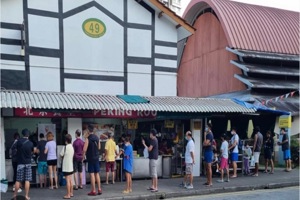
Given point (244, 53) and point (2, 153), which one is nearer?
point (2, 153)

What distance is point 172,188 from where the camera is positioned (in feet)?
33.1

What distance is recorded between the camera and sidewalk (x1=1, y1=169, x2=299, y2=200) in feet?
29.6

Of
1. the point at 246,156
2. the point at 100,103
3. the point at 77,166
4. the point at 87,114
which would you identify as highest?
the point at 100,103

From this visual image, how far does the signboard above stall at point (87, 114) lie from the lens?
32.8 feet

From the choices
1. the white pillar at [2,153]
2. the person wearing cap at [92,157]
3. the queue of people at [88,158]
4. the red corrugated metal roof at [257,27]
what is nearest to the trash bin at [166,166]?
the queue of people at [88,158]

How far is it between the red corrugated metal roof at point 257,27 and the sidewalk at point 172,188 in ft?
29.7

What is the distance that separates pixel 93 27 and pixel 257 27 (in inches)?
481

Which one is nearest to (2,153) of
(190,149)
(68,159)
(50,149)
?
(50,149)

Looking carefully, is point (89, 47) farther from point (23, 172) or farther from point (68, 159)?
point (23, 172)

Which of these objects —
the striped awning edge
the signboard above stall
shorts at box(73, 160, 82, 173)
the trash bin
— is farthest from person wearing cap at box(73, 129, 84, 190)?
the trash bin

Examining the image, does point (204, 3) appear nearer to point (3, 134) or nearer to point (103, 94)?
point (103, 94)

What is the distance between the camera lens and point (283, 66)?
773 inches

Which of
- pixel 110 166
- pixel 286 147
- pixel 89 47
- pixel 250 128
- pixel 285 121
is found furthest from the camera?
pixel 250 128

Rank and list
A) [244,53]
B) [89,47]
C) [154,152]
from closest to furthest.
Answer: [154,152], [89,47], [244,53]
